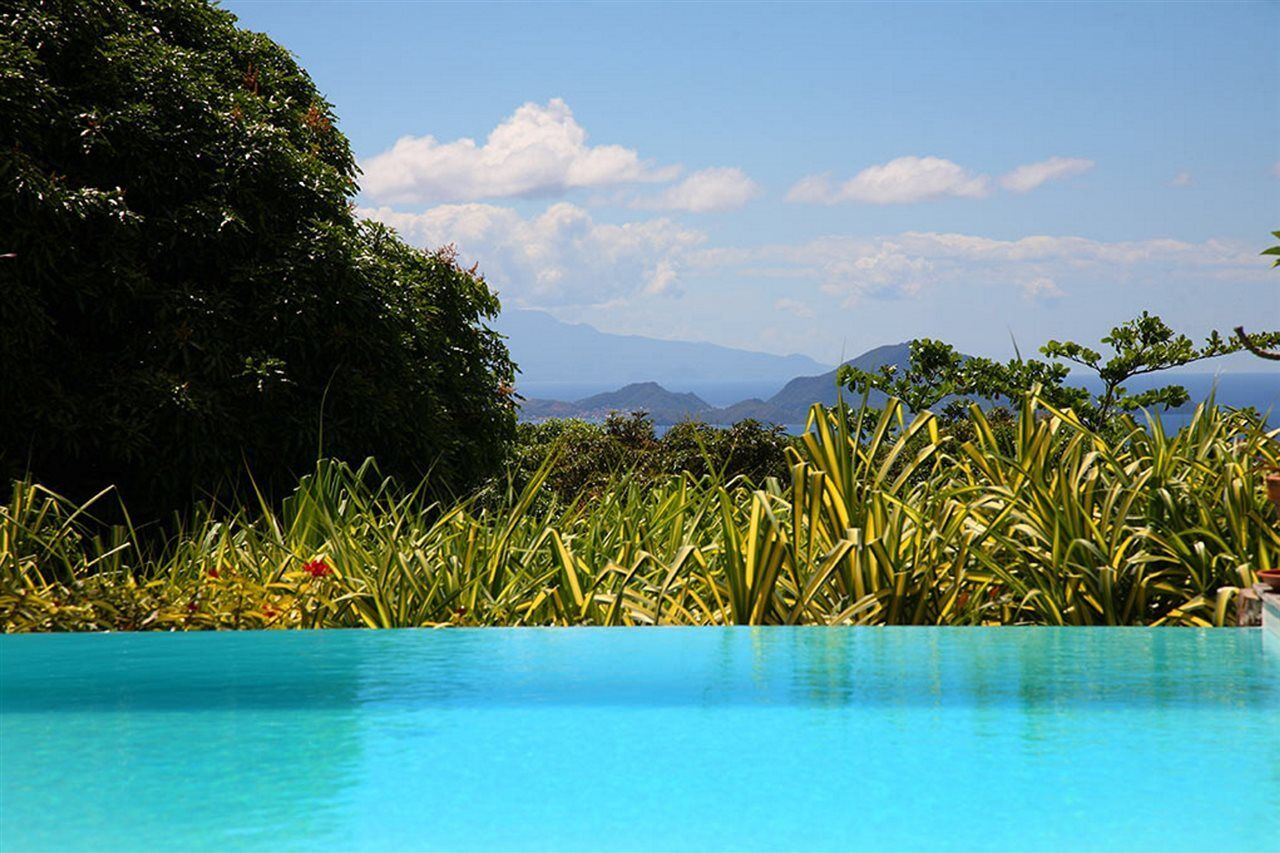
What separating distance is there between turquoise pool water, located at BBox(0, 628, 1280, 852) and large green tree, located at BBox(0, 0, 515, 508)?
3977 mm

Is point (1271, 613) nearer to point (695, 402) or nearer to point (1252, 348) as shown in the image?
point (1252, 348)

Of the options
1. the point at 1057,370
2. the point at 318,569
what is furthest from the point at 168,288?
the point at 1057,370

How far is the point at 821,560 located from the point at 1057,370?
1206cm

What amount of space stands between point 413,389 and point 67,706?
553 centimetres

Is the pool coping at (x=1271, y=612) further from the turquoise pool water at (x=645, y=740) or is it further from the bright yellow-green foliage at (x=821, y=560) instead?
the bright yellow-green foliage at (x=821, y=560)

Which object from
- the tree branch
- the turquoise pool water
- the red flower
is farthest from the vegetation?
the turquoise pool water

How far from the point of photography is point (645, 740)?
2312mm

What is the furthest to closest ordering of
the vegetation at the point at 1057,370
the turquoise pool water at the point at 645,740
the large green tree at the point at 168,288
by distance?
the vegetation at the point at 1057,370, the large green tree at the point at 168,288, the turquoise pool water at the point at 645,740

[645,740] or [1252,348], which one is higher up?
[1252,348]

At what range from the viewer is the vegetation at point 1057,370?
15000mm

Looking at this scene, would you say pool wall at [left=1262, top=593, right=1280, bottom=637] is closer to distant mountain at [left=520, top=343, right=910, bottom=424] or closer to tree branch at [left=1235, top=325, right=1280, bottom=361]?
tree branch at [left=1235, top=325, right=1280, bottom=361]

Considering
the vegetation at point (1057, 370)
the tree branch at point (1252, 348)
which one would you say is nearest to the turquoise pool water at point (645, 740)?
the tree branch at point (1252, 348)

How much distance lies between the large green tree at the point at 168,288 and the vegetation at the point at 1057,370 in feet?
27.5

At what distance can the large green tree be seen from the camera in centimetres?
689
